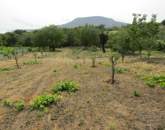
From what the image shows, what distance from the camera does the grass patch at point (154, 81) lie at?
1394 centimetres

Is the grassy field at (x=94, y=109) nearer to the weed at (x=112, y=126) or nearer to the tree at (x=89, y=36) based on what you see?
the weed at (x=112, y=126)

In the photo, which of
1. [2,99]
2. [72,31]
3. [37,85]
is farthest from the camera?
[72,31]

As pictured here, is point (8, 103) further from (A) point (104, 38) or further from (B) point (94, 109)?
(A) point (104, 38)

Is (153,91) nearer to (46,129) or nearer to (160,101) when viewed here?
(160,101)

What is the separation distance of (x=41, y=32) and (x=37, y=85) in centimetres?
4667

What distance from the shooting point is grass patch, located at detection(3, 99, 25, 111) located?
10842mm

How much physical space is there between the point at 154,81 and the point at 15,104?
7367 mm

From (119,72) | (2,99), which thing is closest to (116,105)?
(2,99)

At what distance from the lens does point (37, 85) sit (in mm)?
14914

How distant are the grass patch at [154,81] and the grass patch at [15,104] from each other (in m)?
6.45

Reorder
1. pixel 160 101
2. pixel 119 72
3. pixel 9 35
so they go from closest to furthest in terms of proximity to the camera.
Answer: pixel 160 101 → pixel 119 72 → pixel 9 35

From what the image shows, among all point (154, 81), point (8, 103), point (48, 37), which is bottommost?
point (8, 103)

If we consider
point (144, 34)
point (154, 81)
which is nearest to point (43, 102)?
point (154, 81)

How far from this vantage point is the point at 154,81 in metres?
14.7
